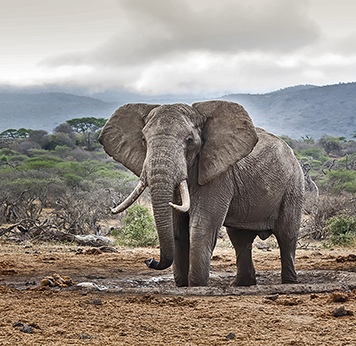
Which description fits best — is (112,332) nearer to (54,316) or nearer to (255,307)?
(54,316)

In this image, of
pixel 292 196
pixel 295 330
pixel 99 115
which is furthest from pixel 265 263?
pixel 99 115

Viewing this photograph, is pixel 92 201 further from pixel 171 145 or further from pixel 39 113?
pixel 39 113

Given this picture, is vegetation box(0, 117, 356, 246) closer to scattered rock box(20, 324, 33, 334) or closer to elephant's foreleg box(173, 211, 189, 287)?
elephant's foreleg box(173, 211, 189, 287)

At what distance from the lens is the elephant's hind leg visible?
7008 millimetres

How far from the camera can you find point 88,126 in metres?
49.0

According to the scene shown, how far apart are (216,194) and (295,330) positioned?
88.1 inches

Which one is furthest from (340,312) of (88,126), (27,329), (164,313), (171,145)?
(88,126)

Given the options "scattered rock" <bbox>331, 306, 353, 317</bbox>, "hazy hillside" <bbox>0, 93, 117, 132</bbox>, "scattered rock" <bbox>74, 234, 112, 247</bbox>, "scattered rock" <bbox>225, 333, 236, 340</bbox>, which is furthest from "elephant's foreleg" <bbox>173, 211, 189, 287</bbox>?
"hazy hillside" <bbox>0, 93, 117, 132</bbox>

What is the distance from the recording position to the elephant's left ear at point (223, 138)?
5438 mm

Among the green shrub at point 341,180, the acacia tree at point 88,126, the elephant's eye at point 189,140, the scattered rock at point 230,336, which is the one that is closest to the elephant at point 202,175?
the elephant's eye at point 189,140

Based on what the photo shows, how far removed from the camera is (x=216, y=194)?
554 cm

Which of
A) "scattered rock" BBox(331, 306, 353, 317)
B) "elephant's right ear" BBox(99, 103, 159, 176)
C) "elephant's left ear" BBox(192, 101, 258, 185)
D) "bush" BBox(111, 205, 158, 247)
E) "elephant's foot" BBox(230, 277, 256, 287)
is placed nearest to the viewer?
"scattered rock" BBox(331, 306, 353, 317)

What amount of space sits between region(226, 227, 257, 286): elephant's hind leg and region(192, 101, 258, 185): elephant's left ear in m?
1.91

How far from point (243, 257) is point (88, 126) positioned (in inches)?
1726
